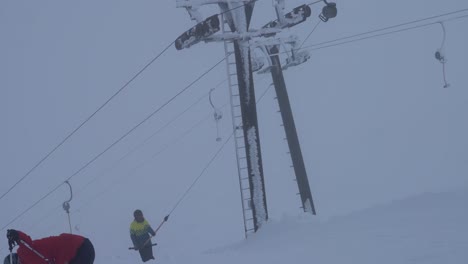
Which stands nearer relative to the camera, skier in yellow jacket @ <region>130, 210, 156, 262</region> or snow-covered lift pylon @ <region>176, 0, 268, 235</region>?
Answer: snow-covered lift pylon @ <region>176, 0, 268, 235</region>

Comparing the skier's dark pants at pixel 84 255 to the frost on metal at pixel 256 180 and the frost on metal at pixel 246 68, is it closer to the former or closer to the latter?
the frost on metal at pixel 256 180

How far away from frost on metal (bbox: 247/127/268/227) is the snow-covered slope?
267 millimetres

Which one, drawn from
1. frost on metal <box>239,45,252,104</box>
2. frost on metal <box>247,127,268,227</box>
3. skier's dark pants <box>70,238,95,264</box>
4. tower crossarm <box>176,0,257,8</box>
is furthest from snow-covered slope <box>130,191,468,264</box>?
tower crossarm <box>176,0,257,8</box>

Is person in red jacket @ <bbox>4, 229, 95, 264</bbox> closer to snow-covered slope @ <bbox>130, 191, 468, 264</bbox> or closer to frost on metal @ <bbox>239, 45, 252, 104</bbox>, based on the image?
snow-covered slope @ <bbox>130, 191, 468, 264</bbox>

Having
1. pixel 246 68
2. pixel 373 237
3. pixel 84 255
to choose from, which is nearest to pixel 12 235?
pixel 84 255

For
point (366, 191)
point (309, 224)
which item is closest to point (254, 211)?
point (309, 224)

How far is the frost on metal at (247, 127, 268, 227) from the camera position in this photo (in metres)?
10.2

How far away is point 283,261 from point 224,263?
4.46ft

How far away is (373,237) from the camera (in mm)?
7727

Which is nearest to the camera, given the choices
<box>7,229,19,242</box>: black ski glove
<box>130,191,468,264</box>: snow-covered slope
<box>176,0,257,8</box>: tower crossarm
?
<box>7,229,19,242</box>: black ski glove

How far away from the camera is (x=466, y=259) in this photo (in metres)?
5.71

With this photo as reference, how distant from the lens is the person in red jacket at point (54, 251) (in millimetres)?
5809

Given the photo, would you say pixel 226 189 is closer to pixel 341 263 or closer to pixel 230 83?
pixel 230 83

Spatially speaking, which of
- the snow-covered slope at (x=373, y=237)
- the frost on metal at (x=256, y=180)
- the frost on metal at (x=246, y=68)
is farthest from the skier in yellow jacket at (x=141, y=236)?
the frost on metal at (x=246, y=68)
